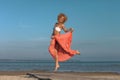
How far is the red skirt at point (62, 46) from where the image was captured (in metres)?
17.6

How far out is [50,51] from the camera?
1745 cm

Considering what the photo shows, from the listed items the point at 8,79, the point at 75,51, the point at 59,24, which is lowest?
the point at 8,79

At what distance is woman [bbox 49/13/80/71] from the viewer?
17438 mm

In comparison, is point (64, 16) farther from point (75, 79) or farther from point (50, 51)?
point (75, 79)

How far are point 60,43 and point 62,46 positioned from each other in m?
0.20

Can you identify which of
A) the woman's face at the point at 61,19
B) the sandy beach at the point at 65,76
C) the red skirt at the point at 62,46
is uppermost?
the woman's face at the point at 61,19

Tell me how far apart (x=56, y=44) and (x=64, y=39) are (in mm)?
397

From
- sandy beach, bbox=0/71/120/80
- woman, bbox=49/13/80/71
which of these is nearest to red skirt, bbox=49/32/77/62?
woman, bbox=49/13/80/71

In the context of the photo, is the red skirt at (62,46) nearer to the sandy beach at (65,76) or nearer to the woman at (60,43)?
the woman at (60,43)

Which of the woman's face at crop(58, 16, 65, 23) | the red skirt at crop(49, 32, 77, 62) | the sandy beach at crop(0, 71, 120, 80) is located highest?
the woman's face at crop(58, 16, 65, 23)

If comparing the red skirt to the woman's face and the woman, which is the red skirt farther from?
the woman's face

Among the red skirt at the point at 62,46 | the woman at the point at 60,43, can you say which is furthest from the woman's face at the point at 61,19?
the red skirt at the point at 62,46

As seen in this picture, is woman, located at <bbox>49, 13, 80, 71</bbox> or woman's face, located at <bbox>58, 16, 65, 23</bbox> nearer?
woman's face, located at <bbox>58, 16, 65, 23</bbox>

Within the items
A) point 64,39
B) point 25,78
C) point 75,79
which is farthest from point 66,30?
point 75,79
